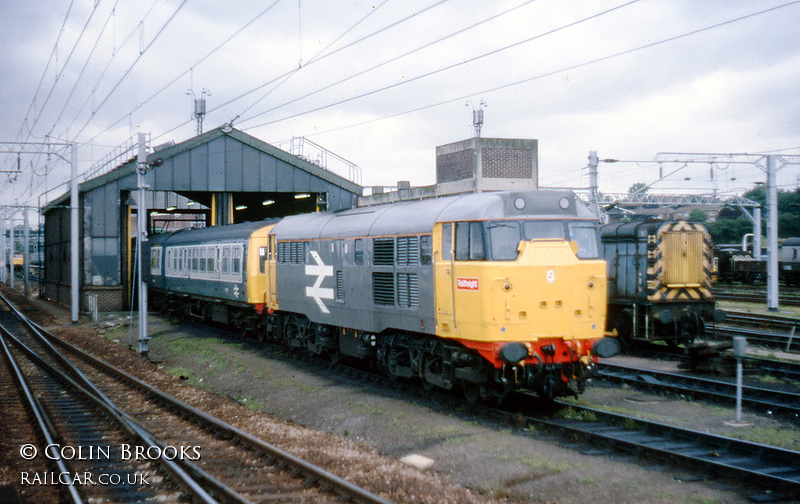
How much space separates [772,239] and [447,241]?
1954 cm

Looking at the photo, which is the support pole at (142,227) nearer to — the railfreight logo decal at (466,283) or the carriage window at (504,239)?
the railfreight logo decal at (466,283)

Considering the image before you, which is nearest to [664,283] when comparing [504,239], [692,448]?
[504,239]

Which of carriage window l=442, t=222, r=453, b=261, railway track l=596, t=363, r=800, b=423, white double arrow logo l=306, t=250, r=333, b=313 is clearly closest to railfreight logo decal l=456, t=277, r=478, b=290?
carriage window l=442, t=222, r=453, b=261

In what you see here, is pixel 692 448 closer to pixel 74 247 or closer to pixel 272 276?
pixel 272 276

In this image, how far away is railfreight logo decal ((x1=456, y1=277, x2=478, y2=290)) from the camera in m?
10.2

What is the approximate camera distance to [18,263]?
99.4 meters

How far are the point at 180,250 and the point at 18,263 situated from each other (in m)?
86.9

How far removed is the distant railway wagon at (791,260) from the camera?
38688mm

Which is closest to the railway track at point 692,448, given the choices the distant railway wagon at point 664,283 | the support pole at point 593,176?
the distant railway wagon at point 664,283

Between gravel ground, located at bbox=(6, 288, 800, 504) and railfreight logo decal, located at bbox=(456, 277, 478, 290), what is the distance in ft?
7.03

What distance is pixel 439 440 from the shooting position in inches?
384

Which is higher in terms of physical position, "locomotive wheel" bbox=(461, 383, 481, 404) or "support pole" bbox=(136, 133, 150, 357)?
"support pole" bbox=(136, 133, 150, 357)

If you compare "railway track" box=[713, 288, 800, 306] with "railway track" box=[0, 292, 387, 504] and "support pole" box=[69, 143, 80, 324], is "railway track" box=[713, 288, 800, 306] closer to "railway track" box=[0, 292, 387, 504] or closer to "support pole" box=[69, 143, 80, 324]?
"railway track" box=[0, 292, 387, 504]

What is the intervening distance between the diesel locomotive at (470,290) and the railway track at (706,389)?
2.70m
